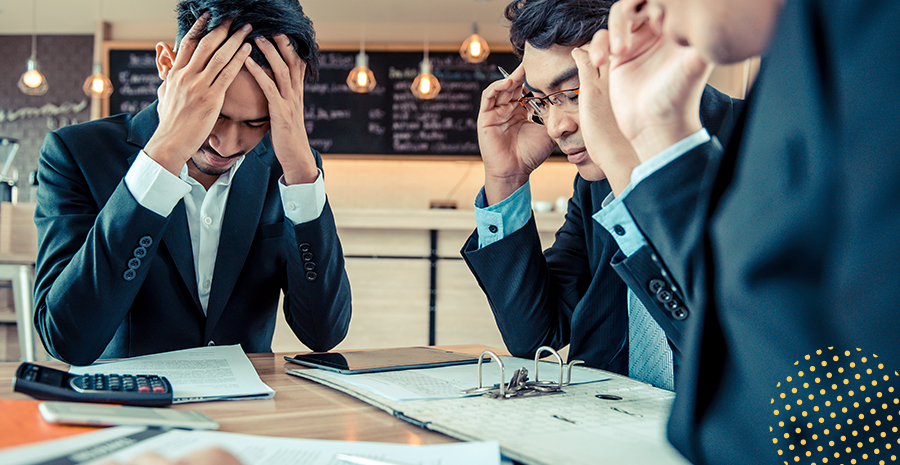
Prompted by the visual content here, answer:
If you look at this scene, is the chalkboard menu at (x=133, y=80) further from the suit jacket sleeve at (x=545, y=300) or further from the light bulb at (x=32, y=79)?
the suit jacket sleeve at (x=545, y=300)

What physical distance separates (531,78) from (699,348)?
3.41 ft

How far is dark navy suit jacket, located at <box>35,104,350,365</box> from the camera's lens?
1.04 metres

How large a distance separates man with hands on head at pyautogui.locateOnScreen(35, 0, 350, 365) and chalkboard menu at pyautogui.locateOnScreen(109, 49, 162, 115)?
165 inches

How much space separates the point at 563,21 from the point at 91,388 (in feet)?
3.57

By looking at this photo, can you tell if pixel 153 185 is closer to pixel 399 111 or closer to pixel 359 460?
pixel 359 460

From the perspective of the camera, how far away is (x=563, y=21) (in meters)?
1.27

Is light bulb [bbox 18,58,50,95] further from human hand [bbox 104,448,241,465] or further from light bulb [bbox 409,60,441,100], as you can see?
human hand [bbox 104,448,241,465]

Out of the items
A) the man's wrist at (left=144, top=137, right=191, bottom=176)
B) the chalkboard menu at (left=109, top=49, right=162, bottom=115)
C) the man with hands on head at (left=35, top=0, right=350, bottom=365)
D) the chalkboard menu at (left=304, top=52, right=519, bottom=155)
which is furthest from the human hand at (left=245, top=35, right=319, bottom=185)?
the chalkboard menu at (left=109, top=49, right=162, bottom=115)

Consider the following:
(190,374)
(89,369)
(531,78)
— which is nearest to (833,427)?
(190,374)

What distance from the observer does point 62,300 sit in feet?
3.42

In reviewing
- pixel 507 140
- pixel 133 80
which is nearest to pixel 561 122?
pixel 507 140

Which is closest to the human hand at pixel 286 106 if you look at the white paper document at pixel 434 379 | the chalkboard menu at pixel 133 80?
the white paper document at pixel 434 379

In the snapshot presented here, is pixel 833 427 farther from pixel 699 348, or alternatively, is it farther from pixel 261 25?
pixel 261 25

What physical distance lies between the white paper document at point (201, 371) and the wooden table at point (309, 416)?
0.02m
